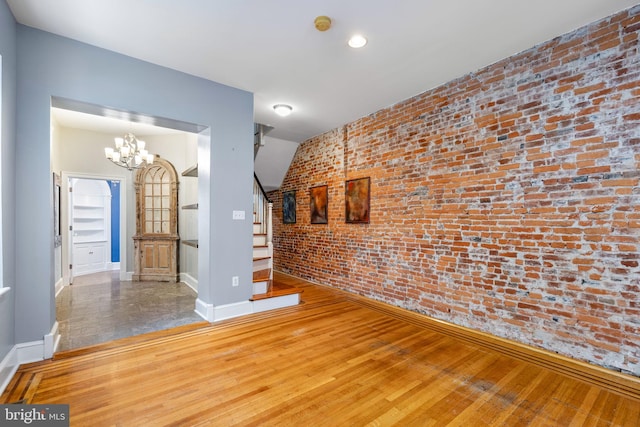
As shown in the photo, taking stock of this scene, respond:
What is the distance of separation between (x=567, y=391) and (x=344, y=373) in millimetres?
1662

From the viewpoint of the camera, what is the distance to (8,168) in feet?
7.29

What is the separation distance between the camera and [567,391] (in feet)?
6.79

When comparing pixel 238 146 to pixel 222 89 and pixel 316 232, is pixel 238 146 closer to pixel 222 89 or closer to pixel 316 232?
pixel 222 89

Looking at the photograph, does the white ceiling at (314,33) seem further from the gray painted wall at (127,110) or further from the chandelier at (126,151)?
the chandelier at (126,151)

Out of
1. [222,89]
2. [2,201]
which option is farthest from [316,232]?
[2,201]

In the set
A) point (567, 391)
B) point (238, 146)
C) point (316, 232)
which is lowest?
point (567, 391)

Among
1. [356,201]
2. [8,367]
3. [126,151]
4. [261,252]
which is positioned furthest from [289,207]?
[8,367]

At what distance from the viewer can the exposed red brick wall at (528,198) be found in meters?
2.27

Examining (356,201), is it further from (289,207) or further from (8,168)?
(8,168)

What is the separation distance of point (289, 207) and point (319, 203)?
1154mm

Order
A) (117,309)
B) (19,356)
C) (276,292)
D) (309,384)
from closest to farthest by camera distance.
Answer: (309,384)
(19,356)
(117,309)
(276,292)

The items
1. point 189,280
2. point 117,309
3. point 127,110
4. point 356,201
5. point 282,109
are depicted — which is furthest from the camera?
point 189,280

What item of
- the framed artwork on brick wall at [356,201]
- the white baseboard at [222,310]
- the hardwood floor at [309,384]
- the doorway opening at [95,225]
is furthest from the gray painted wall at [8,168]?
the doorway opening at [95,225]

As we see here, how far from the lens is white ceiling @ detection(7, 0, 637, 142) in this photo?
2.24 metres
